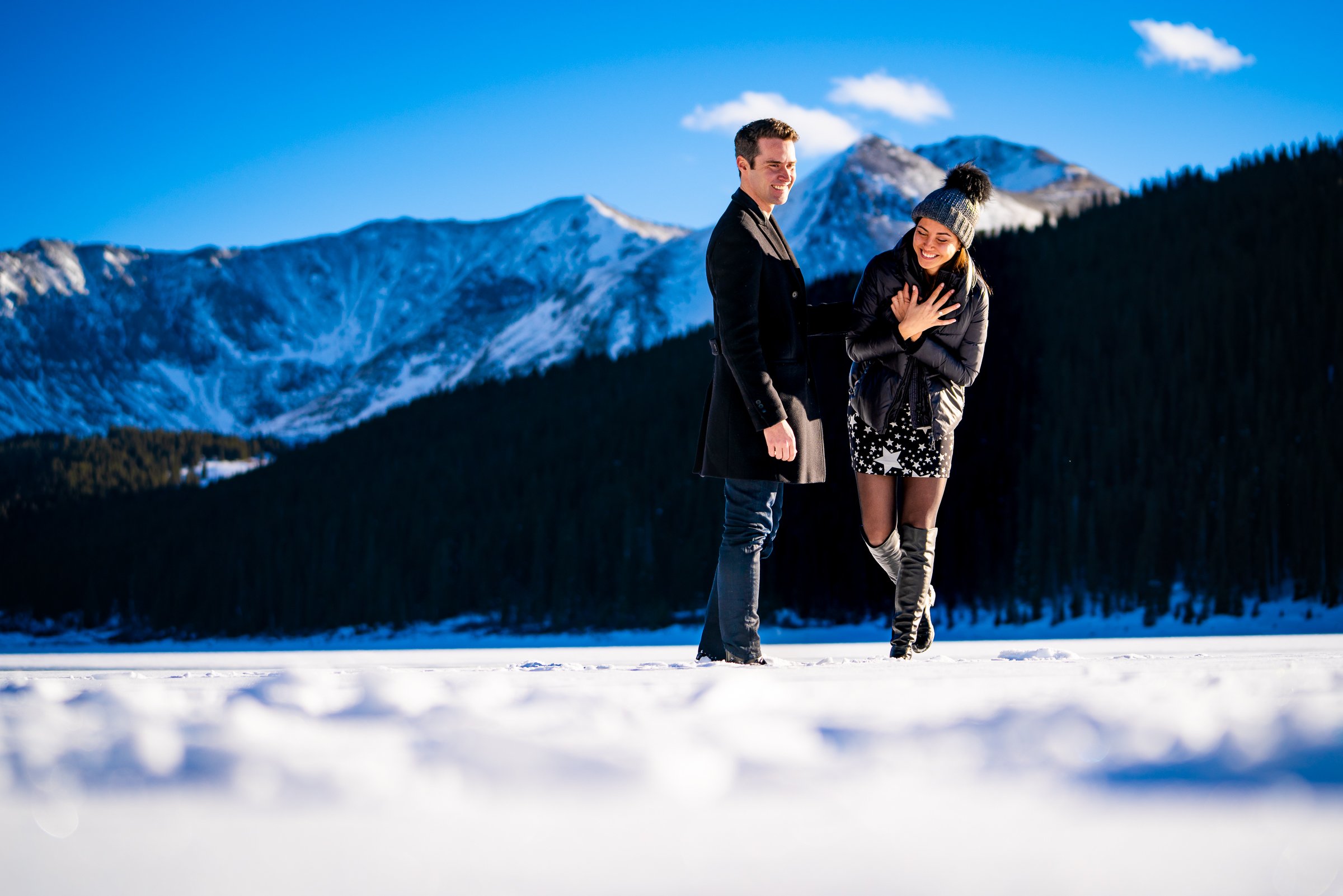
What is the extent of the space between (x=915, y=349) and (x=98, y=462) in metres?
127

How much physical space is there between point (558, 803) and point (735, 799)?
0.24 meters

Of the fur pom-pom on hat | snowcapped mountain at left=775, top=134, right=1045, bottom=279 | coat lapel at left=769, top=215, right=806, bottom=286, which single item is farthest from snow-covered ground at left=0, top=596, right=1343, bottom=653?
snowcapped mountain at left=775, top=134, right=1045, bottom=279

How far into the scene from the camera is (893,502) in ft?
13.7

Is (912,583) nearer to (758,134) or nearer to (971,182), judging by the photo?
(971,182)

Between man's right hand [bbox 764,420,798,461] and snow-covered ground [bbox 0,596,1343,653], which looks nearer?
man's right hand [bbox 764,420,798,461]

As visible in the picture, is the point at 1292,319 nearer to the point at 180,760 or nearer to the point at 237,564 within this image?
the point at 180,760

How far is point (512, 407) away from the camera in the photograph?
68.0 metres

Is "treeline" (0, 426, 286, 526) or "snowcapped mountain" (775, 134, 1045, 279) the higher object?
"snowcapped mountain" (775, 134, 1045, 279)

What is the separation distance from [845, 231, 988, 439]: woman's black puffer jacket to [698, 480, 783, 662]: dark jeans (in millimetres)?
691

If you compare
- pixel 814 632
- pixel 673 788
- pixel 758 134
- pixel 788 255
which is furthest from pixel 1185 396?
pixel 673 788

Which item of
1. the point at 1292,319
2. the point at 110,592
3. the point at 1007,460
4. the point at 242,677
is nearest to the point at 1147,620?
the point at 1007,460

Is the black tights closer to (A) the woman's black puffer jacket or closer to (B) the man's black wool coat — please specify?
(A) the woman's black puffer jacket

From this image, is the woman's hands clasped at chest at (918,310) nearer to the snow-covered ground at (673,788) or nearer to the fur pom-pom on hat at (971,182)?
the fur pom-pom on hat at (971,182)

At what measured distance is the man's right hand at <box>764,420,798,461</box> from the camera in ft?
11.5
